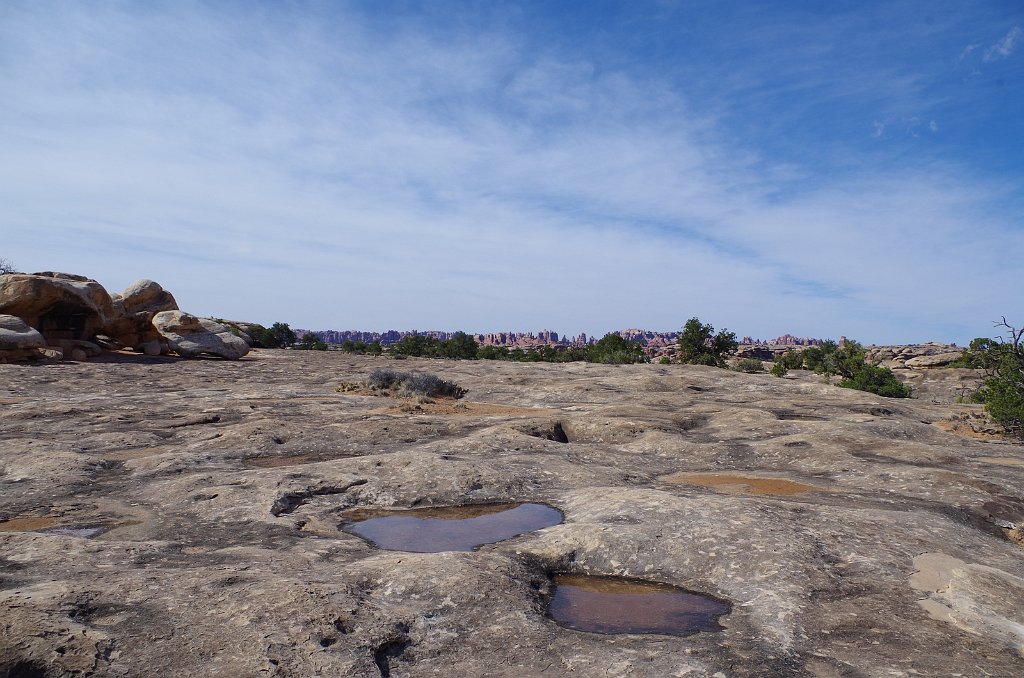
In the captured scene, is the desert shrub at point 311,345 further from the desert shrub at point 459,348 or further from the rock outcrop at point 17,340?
the rock outcrop at point 17,340

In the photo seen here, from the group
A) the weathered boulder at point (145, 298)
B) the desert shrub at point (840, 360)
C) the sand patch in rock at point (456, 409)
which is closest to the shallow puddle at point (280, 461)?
the sand patch in rock at point (456, 409)

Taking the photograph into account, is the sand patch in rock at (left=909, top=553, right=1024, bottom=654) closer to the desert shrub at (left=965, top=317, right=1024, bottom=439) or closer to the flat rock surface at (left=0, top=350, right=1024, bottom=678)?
the flat rock surface at (left=0, top=350, right=1024, bottom=678)

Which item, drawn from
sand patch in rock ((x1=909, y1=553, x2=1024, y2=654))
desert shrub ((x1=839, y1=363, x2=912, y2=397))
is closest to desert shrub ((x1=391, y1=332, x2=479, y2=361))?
desert shrub ((x1=839, y1=363, x2=912, y2=397))

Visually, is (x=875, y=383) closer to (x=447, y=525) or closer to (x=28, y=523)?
(x=447, y=525)

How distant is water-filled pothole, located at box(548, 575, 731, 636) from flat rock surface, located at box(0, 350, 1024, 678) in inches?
6.2

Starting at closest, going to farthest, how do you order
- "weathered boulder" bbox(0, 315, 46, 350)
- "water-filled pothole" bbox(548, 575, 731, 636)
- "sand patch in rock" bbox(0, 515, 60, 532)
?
"water-filled pothole" bbox(548, 575, 731, 636), "sand patch in rock" bbox(0, 515, 60, 532), "weathered boulder" bbox(0, 315, 46, 350)

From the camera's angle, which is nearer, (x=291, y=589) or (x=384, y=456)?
(x=291, y=589)

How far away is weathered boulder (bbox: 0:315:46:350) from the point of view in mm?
20938

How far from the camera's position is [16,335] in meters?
21.2

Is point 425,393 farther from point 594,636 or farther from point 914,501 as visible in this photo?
point 594,636

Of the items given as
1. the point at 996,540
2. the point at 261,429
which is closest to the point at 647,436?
the point at 996,540

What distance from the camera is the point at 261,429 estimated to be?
38.0 ft

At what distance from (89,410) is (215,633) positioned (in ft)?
40.0

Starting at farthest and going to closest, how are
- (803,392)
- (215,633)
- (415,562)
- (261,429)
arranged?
1. (803,392)
2. (261,429)
3. (415,562)
4. (215,633)
